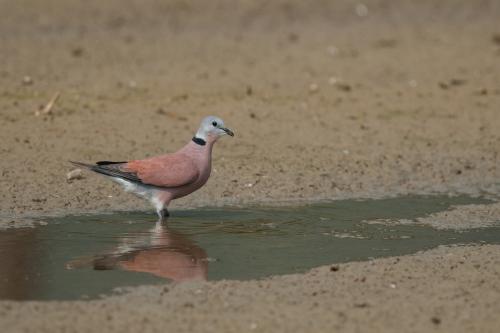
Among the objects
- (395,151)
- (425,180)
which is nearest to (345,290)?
(425,180)

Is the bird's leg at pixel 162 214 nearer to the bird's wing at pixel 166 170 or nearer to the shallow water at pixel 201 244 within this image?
the shallow water at pixel 201 244

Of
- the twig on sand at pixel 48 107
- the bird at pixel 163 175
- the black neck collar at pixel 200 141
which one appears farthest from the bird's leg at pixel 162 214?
the twig on sand at pixel 48 107

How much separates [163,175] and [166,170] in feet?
0.21

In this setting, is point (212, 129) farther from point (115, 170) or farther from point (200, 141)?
point (115, 170)

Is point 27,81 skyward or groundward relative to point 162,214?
skyward

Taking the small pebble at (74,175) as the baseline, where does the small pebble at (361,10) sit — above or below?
above

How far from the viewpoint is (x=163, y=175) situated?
9758 mm

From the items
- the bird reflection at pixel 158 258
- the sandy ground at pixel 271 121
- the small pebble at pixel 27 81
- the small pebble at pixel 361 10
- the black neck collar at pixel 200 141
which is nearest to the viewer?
the sandy ground at pixel 271 121

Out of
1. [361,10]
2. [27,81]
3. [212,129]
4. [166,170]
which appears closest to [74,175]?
[166,170]

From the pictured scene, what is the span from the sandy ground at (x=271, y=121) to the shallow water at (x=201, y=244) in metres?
0.34

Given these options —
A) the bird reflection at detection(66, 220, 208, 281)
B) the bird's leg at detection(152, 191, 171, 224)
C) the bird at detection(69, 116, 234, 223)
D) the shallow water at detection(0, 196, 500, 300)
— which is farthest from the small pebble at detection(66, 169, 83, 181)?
the bird reflection at detection(66, 220, 208, 281)

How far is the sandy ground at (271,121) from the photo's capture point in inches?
286

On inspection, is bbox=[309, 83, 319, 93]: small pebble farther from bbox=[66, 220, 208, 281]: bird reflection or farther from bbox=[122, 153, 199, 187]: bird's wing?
bbox=[66, 220, 208, 281]: bird reflection

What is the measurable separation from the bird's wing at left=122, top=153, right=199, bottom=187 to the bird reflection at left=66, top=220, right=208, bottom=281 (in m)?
0.59
